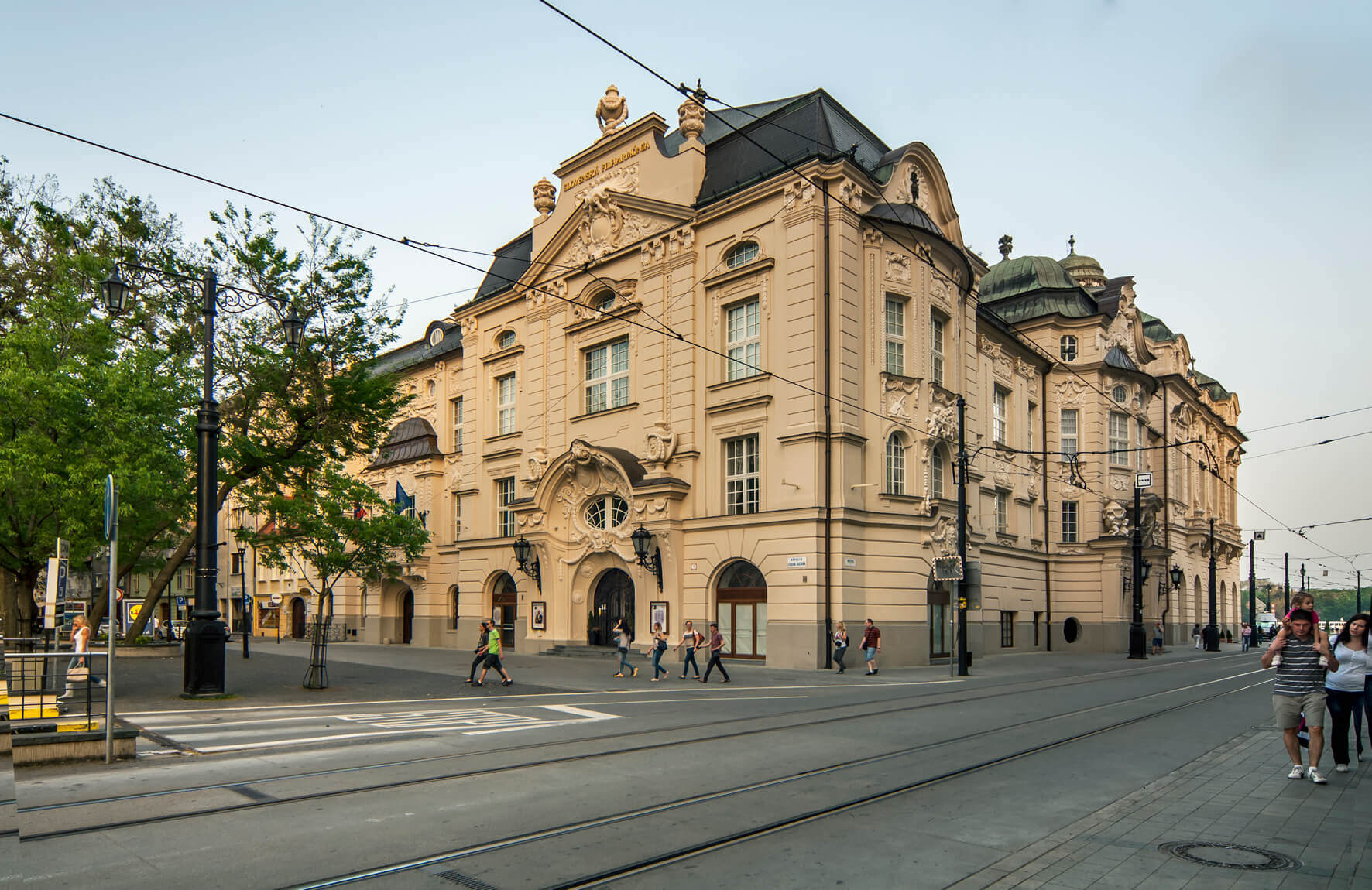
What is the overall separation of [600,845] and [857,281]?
76.2ft

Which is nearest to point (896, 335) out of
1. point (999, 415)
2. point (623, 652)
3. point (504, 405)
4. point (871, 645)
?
point (871, 645)

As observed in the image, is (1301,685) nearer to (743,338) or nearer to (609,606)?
(743,338)

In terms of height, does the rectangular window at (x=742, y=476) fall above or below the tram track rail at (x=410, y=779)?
above

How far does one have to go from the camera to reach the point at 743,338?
29.8 metres

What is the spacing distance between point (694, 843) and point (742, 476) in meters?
22.2

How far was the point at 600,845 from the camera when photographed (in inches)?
276

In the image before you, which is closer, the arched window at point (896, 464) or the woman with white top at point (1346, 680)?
the woman with white top at point (1346, 680)

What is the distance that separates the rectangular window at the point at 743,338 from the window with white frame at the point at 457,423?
17.3m

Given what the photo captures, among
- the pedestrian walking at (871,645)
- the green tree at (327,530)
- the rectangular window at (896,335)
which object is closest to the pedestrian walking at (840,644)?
the pedestrian walking at (871,645)

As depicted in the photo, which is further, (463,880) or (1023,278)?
(1023,278)

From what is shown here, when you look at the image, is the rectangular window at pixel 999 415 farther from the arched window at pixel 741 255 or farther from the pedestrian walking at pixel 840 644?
the pedestrian walking at pixel 840 644

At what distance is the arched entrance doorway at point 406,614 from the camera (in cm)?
4575

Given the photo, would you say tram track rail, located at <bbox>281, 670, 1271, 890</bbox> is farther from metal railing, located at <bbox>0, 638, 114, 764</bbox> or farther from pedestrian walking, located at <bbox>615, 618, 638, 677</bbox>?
pedestrian walking, located at <bbox>615, 618, 638, 677</bbox>

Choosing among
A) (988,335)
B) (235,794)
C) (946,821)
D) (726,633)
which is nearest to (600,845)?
(946,821)
